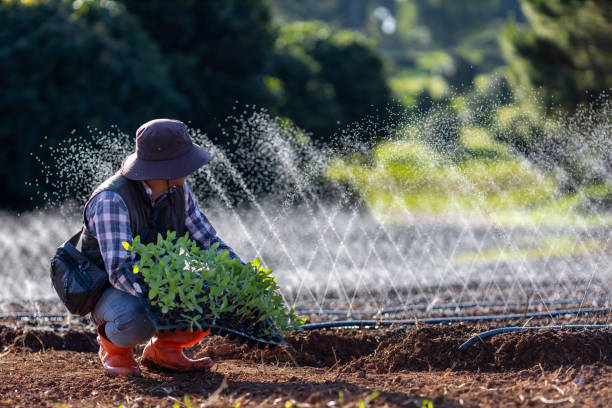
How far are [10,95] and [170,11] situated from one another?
4260 millimetres

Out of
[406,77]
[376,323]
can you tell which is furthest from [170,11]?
[406,77]

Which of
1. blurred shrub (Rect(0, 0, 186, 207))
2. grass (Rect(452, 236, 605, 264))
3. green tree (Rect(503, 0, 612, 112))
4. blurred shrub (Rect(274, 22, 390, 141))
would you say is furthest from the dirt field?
blurred shrub (Rect(274, 22, 390, 141))

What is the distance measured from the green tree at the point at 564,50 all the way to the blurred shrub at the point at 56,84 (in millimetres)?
7710

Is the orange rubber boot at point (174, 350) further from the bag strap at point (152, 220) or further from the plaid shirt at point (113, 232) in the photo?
the bag strap at point (152, 220)

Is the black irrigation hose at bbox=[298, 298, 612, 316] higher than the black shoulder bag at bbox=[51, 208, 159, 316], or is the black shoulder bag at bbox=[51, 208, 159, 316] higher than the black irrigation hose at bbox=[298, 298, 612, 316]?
the black shoulder bag at bbox=[51, 208, 159, 316]

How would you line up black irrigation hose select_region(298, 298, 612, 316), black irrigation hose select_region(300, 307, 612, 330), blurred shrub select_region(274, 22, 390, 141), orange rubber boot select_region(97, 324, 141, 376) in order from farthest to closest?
blurred shrub select_region(274, 22, 390, 141) → black irrigation hose select_region(298, 298, 612, 316) → black irrigation hose select_region(300, 307, 612, 330) → orange rubber boot select_region(97, 324, 141, 376)

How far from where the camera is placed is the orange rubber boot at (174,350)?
3.83 metres

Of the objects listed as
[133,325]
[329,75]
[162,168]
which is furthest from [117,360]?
[329,75]

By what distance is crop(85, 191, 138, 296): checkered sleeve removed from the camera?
3.59 m

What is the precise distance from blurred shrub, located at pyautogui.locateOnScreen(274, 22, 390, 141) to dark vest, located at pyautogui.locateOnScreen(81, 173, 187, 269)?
1474 centimetres

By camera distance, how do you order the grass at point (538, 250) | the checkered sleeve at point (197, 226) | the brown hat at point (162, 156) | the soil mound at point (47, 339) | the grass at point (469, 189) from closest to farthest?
the brown hat at point (162, 156) → the checkered sleeve at point (197, 226) → the soil mound at point (47, 339) → the grass at point (538, 250) → the grass at point (469, 189)

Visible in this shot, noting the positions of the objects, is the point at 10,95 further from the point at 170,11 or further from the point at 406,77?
the point at 406,77

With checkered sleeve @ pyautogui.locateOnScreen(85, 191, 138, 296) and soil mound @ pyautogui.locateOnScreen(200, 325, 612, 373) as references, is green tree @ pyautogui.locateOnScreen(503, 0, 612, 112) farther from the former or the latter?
checkered sleeve @ pyautogui.locateOnScreen(85, 191, 138, 296)

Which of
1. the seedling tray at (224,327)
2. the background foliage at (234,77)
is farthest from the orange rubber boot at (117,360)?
the background foliage at (234,77)
